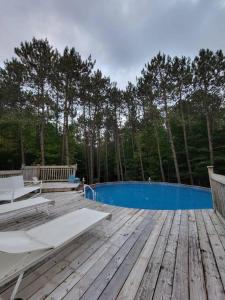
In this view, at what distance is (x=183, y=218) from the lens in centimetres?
350

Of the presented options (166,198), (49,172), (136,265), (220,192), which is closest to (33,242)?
(136,265)

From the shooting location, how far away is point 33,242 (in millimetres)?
1637

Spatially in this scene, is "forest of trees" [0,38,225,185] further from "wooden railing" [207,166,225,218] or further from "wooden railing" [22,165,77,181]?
"wooden railing" [207,166,225,218]

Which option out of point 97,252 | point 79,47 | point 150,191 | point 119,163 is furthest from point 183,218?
point 119,163

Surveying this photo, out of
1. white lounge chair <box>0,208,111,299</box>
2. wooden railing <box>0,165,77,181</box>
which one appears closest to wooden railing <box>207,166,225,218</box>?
white lounge chair <box>0,208,111,299</box>

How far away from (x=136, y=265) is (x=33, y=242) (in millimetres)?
1144

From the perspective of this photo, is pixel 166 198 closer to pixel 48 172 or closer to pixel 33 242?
pixel 48 172

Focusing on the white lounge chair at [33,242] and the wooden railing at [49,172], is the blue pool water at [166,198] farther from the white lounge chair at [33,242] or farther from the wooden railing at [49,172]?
the white lounge chair at [33,242]

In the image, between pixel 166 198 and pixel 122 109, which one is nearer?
pixel 166 198

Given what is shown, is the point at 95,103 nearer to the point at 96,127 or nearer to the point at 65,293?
the point at 96,127

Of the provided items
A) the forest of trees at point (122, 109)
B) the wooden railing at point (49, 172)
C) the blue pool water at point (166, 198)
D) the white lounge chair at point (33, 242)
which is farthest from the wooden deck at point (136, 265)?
the forest of trees at point (122, 109)

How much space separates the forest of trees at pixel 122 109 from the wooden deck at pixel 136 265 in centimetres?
909

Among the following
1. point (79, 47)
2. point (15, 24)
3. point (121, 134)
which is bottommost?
point (121, 134)

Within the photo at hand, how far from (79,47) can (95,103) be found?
434 centimetres
